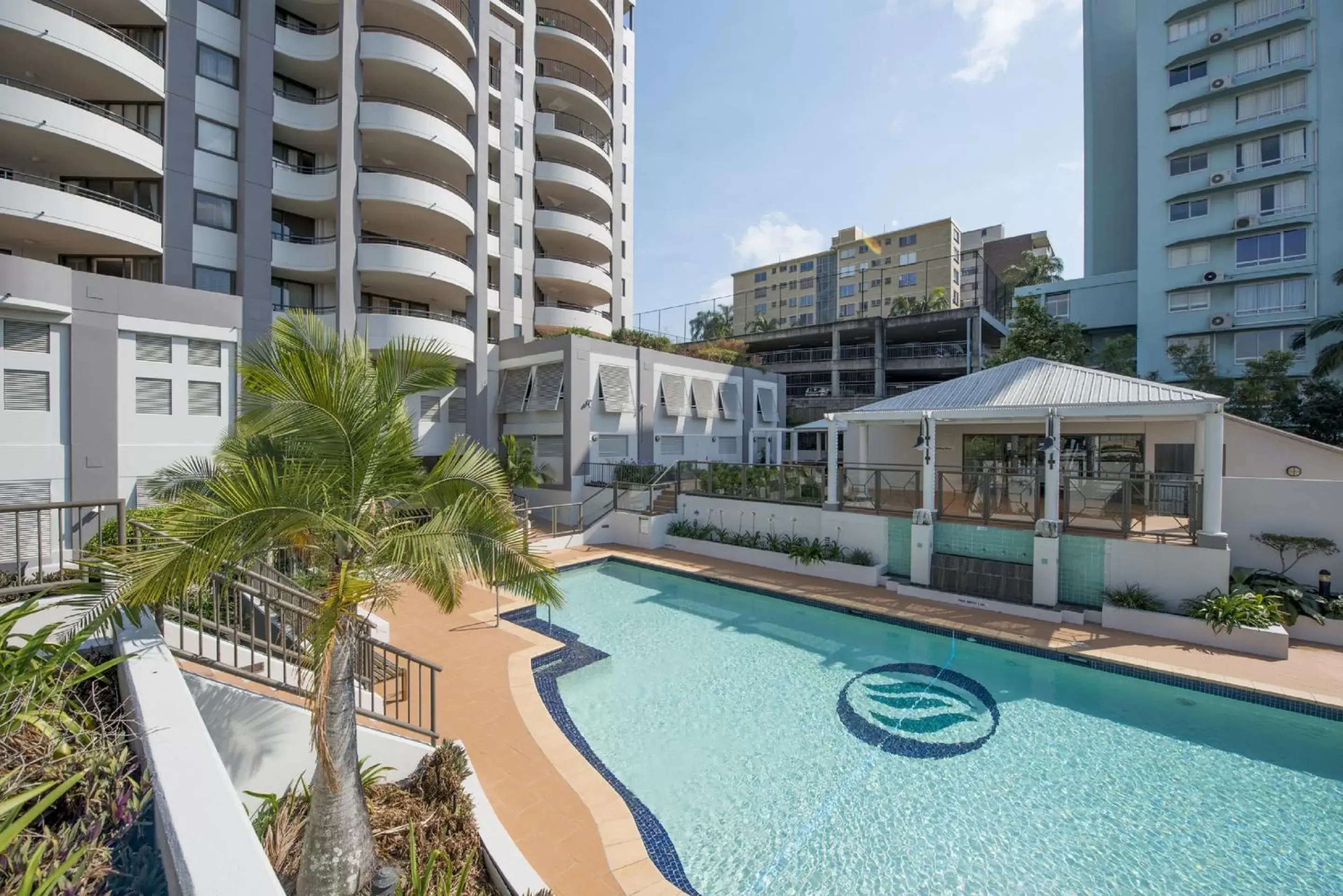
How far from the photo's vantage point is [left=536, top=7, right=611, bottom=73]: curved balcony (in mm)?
26203

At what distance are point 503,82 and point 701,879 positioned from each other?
28.6 meters

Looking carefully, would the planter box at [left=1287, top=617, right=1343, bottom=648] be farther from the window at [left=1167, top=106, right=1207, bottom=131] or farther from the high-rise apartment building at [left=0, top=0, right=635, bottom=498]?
the window at [left=1167, top=106, right=1207, bottom=131]

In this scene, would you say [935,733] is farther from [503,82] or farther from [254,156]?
[503,82]

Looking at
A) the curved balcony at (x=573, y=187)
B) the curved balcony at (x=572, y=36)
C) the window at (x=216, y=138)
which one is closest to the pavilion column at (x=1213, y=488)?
the curved balcony at (x=573, y=187)

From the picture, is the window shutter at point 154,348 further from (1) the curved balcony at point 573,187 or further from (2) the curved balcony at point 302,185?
(1) the curved balcony at point 573,187

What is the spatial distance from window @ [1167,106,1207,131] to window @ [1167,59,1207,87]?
1.49m

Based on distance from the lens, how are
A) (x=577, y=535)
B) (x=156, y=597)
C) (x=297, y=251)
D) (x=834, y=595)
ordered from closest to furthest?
(x=156, y=597)
(x=834, y=595)
(x=577, y=535)
(x=297, y=251)

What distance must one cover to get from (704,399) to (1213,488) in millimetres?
18319

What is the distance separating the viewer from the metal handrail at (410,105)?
1983cm

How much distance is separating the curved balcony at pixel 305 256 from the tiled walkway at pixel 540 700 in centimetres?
1321

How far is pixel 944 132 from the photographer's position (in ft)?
49.1

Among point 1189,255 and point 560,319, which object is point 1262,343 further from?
A: point 560,319

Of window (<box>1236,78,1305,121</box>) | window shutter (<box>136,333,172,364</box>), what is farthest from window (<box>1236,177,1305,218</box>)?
window shutter (<box>136,333,172,364</box>)

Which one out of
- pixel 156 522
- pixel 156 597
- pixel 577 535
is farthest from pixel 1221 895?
pixel 577 535
